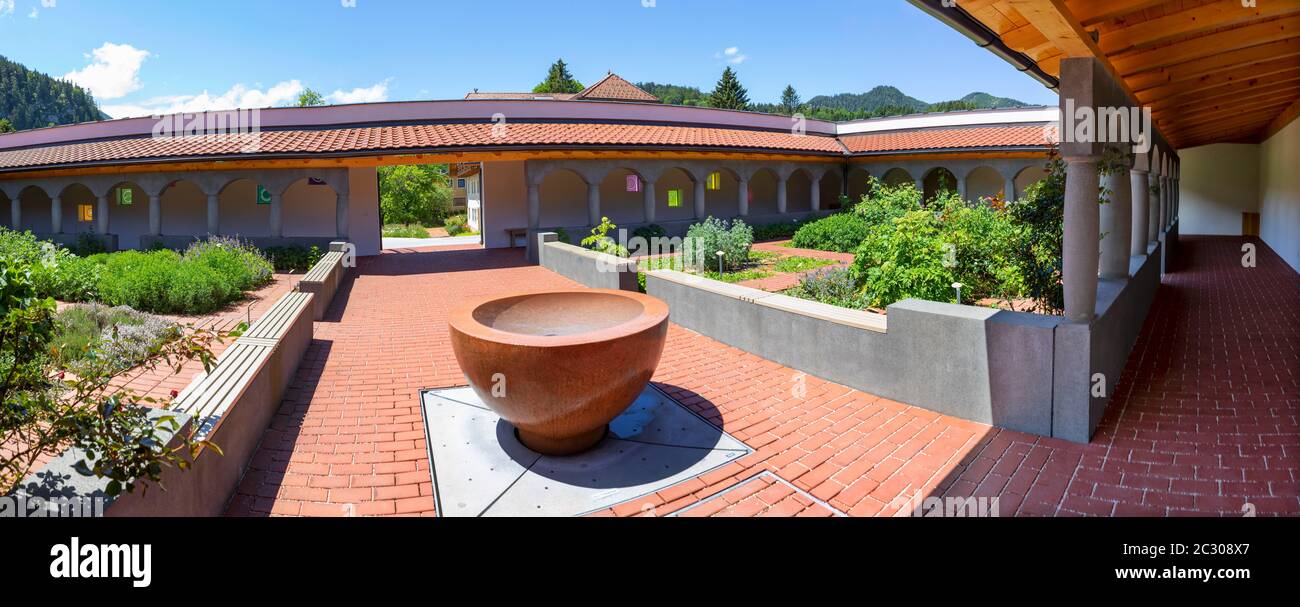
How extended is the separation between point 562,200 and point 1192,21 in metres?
19.7

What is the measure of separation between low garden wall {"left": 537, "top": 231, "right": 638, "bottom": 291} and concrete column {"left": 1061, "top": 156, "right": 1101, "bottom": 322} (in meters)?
6.84

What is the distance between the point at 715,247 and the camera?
14992mm

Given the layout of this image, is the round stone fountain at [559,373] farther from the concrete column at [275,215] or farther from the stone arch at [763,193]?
the stone arch at [763,193]

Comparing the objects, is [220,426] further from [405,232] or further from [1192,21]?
[405,232]

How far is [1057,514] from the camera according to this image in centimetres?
391

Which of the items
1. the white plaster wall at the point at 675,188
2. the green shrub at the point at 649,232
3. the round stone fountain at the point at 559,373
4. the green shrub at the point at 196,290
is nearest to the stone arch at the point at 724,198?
the white plaster wall at the point at 675,188

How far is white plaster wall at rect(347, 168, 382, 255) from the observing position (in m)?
20.6

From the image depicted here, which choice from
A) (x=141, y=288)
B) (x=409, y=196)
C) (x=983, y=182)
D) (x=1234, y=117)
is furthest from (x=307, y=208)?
(x=983, y=182)

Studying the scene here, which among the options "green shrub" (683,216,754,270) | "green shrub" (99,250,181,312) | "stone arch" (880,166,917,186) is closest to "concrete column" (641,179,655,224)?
"green shrub" (683,216,754,270)

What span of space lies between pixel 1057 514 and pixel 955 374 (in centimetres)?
173

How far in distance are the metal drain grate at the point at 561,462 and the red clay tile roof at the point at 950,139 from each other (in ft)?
74.5

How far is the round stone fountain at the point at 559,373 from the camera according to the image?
4273 mm
